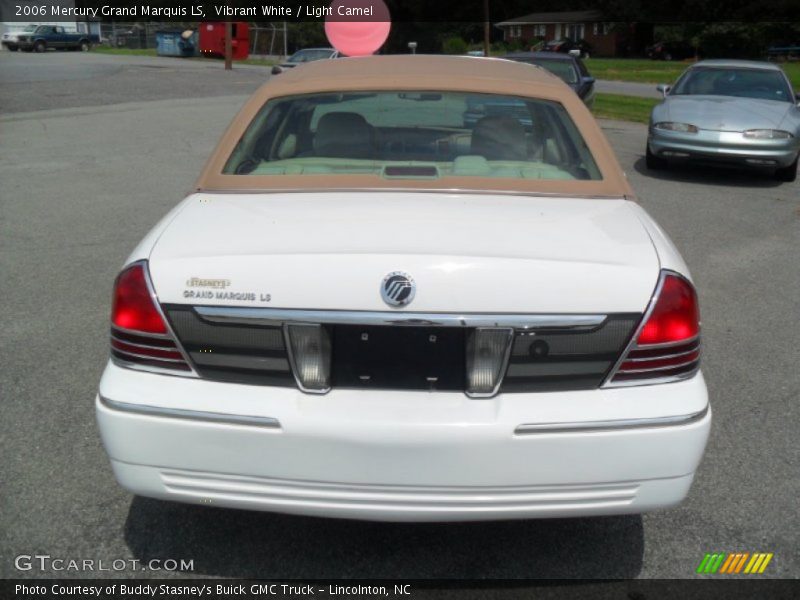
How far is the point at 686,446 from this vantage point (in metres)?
2.76

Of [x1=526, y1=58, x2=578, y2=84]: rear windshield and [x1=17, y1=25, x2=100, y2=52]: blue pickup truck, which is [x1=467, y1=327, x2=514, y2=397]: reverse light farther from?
[x1=17, y1=25, x2=100, y2=52]: blue pickup truck

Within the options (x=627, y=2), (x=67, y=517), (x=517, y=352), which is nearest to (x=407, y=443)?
(x=517, y=352)

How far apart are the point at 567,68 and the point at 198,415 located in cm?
1655

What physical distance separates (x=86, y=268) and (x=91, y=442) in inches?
126

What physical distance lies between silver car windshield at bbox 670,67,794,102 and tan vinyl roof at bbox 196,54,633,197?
29.0 feet

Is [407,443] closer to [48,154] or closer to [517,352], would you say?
[517,352]

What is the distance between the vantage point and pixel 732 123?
11.4m

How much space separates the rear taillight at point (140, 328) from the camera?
2.81 m

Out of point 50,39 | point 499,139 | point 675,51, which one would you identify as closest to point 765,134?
point 499,139

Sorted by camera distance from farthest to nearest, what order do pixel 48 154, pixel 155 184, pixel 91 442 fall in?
pixel 48 154, pixel 155 184, pixel 91 442

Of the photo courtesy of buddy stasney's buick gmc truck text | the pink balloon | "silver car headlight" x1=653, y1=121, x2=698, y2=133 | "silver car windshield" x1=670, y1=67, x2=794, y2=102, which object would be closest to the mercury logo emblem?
the photo courtesy of buddy stasney's buick gmc truck text

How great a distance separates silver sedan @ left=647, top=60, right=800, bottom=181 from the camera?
1133cm

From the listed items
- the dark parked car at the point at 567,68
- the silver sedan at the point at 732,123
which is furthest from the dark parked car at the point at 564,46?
the silver sedan at the point at 732,123

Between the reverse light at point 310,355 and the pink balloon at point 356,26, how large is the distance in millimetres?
15984
